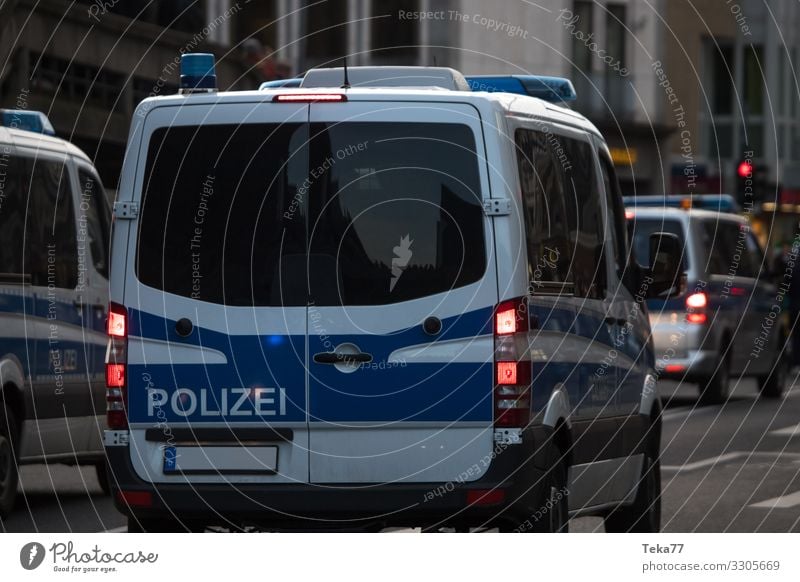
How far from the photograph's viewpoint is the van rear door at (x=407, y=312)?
26.6 feet

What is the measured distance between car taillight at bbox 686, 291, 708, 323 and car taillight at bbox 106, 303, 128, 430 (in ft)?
45.8

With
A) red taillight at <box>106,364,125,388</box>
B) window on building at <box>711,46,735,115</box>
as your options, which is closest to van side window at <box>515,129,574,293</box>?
red taillight at <box>106,364,125,388</box>

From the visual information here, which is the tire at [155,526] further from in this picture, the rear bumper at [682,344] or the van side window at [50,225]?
the rear bumper at [682,344]

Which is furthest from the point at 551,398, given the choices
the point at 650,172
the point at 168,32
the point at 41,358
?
the point at 650,172

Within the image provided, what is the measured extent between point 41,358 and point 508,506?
520cm

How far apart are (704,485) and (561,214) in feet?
17.9

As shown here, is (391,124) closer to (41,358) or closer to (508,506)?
(508,506)

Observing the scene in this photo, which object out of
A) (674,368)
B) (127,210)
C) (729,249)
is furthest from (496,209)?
(729,249)

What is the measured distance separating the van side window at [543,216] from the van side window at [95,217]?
5026mm

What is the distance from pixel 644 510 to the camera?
1072 cm

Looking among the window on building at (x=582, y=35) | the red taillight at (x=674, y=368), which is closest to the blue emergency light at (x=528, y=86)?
the red taillight at (x=674, y=368)

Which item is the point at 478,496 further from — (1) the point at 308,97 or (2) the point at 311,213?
(1) the point at 308,97

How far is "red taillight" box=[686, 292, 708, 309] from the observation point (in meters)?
21.6

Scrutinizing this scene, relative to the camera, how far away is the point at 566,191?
9.16 metres
